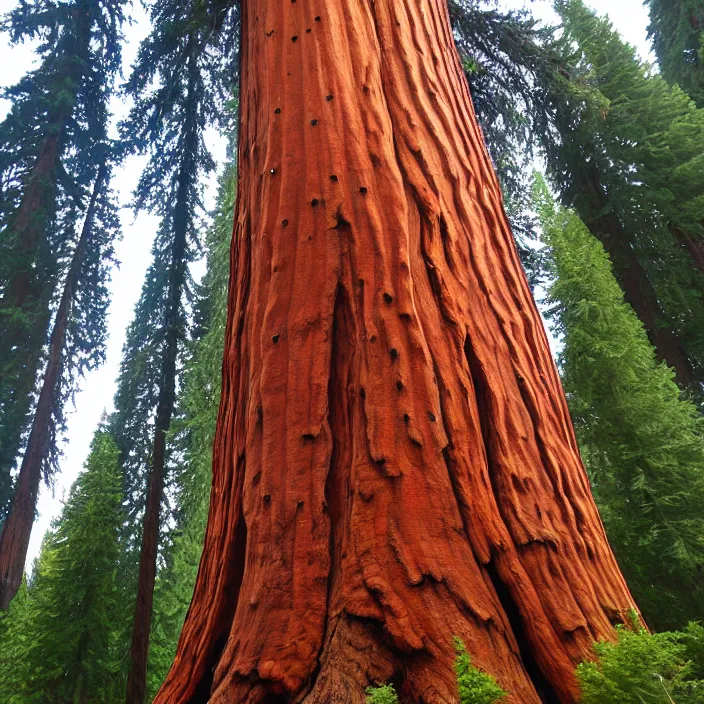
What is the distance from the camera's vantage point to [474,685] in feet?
5.18

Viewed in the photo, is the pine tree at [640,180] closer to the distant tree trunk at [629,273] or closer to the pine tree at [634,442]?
the distant tree trunk at [629,273]

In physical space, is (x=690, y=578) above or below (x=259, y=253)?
below

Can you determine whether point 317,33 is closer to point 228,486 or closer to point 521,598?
point 228,486

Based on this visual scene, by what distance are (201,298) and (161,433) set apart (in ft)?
14.8

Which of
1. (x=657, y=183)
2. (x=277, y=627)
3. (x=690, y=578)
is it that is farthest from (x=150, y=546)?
(x=657, y=183)

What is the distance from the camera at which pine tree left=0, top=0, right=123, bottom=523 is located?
13.3 m

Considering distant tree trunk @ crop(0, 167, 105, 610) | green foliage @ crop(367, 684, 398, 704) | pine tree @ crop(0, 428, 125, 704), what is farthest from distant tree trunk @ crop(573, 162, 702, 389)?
distant tree trunk @ crop(0, 167, 105, 610)

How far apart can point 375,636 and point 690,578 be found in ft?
12.3

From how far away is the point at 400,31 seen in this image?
126 inches

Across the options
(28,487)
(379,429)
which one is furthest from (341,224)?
(28,487)

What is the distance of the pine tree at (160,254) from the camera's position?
26.9 ft

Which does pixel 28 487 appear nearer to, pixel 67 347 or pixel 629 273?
pixel 67 347

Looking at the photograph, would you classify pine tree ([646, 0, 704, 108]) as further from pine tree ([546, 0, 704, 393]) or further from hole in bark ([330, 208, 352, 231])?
hole in bark ([330, 208, 352, 231])

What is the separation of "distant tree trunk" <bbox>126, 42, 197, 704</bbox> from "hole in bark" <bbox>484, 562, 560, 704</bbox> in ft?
22.1
